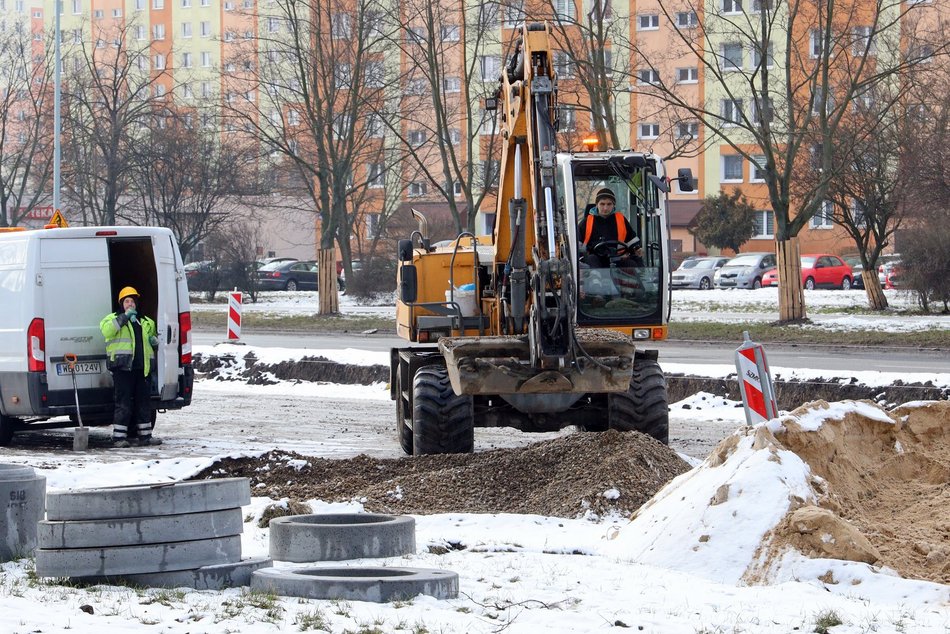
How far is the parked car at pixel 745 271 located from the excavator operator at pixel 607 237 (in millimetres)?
36031

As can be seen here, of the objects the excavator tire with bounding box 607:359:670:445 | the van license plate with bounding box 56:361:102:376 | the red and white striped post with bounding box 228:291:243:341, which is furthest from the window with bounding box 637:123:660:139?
the excavator tire with bounding box 607:359:670:445

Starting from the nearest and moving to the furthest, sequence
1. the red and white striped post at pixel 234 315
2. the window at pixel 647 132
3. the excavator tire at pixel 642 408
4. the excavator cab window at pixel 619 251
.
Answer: the excavator tire at pixel 642 408, the excavator cab window at pixel 619 251, the red and white striped post at pixel 234 315, the window at pixel 647 132

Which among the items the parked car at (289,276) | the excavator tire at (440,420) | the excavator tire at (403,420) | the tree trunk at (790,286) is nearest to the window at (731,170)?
the parked car at (289,276)

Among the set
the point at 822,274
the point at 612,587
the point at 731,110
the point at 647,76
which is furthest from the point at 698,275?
the point at 612,587

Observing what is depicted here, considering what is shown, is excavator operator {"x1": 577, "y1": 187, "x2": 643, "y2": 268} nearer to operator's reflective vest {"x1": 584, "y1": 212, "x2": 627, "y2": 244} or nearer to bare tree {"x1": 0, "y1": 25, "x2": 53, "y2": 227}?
operator's reflective vest {"x1": 584, "y1": 212, "x2": 627, "y2": 244}

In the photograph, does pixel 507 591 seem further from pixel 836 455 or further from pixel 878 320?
pixel 878 320

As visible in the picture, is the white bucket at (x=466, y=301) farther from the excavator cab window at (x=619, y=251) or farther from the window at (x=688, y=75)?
the window at (x=688, y=75)

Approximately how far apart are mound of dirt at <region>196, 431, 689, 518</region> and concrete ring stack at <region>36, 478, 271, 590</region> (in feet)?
9.19

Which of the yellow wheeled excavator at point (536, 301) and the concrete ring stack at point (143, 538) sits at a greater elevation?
the yellow wheeled excavator at point (536, 301)

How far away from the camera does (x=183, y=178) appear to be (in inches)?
1761

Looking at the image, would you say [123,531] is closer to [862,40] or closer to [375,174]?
[862,40]

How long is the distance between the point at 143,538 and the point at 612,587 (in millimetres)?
2508

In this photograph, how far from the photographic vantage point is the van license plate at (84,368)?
1423 centimetres

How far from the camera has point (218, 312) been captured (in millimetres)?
40656
